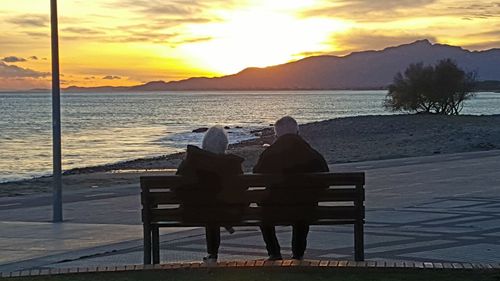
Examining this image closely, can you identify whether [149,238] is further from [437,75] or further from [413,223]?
[437,75]

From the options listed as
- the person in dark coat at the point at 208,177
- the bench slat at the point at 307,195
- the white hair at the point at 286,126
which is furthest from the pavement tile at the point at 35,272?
the white hair at the point at 286,126

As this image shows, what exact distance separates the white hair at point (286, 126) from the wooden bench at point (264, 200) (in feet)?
1.85

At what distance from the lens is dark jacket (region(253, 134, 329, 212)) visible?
8625 millimetres

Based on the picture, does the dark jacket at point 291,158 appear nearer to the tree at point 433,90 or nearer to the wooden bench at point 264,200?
the wooden bench at point 264,200

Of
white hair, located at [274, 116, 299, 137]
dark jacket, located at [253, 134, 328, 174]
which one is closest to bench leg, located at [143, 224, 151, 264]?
dark jacket, located at [253, 134, 328, 174]

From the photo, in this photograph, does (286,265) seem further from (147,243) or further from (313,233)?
(313,233)

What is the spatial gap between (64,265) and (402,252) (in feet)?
11.5

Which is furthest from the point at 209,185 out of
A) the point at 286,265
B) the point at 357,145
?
the point at 357,145

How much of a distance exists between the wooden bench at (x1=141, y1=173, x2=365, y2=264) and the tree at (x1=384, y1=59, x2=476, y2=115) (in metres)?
71.1

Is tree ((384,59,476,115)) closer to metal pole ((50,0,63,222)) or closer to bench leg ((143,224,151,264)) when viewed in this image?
metal pole ((50,0,63,222))

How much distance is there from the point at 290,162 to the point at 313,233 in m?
2.65

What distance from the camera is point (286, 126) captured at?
896 cm

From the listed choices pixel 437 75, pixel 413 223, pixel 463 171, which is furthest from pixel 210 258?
pixel 437 75

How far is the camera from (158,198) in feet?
28.3
